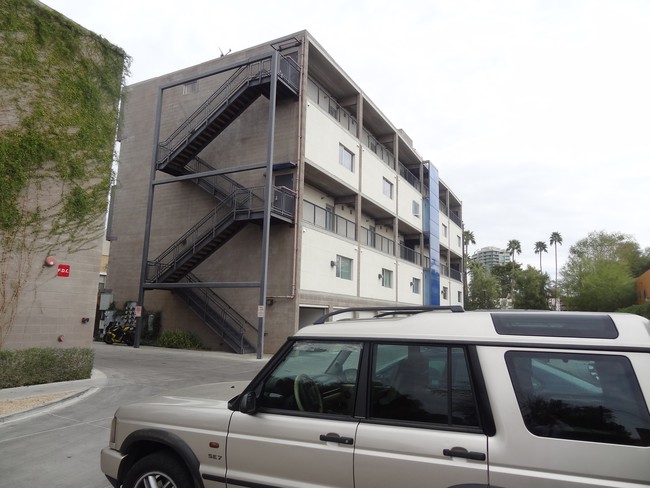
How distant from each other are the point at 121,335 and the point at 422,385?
23.8 metres

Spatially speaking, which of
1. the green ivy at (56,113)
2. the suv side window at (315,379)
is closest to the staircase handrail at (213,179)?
the green ivy at (56,113)

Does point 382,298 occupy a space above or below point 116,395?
above

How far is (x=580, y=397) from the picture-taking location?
2334 mm

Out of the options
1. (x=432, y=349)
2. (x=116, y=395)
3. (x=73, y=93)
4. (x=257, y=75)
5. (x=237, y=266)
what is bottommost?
(x=116, y=395)

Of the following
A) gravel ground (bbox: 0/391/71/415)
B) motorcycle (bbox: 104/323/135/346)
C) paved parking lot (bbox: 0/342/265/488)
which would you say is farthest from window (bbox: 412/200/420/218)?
gravel ground (bbox: 0/391/71/415)

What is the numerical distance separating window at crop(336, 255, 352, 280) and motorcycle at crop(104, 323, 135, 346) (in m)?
11.2

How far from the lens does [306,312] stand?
2431 cm

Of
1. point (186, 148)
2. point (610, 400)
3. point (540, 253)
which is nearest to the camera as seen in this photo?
point (610, 400)

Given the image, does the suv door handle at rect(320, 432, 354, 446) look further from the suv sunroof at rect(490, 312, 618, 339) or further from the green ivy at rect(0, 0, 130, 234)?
the green ivy at rect(0, 0, 130, 234)

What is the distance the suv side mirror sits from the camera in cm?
299

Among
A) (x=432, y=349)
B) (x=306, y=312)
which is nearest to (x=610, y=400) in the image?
(x=432, y=349)

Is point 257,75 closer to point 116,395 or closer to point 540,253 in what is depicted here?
point 116,395

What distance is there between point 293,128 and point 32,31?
1196 cm

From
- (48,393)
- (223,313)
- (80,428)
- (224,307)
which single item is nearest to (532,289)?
(224,307)
